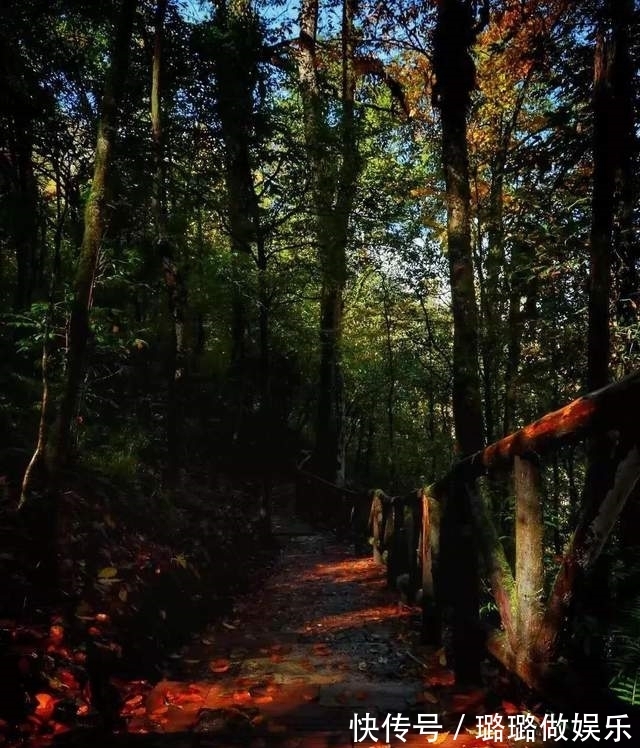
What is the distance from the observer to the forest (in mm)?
3145

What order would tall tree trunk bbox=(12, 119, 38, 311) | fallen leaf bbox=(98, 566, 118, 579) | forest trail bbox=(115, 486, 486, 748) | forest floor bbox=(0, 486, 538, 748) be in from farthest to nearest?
tall tree trunk bbox=(12, 119, 38, 311) < fallen leaf bbox=(98, 566, 118, 579) < forest trail bbox=(115, 486, 486, 748) < forest floor bbox=(0, 486, 538, 748)

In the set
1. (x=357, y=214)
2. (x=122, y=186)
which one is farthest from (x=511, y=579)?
(x=357, y=214)

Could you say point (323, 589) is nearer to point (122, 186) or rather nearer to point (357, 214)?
point (122, 186)

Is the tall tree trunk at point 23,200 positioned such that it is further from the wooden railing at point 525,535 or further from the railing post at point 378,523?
the wooden railing at point 525,535

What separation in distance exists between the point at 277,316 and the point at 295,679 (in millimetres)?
10212

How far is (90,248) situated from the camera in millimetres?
4734

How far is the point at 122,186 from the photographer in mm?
8945

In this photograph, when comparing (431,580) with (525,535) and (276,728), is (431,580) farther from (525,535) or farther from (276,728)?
(525,535)

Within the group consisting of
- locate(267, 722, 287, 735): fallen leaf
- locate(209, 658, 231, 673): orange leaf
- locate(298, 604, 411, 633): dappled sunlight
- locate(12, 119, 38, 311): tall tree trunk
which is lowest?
locate(298, 604, 411, 633): dappled sunlight

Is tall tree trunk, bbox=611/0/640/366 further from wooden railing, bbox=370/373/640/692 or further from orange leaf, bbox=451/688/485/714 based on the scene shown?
orange leaf, bbox=451/688/485/714

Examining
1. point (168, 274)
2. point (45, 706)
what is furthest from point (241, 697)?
point (168, 274)

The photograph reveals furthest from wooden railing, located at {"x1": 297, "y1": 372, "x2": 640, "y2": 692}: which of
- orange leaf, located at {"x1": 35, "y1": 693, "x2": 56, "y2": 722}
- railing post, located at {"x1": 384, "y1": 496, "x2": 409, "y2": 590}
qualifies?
orange leaf, located at {"x1": 35, "y1": 693, "x2": 56, "y2": 722}

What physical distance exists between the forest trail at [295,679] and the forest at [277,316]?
1.13ft

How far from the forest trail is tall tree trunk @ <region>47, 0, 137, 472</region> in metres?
2.04
